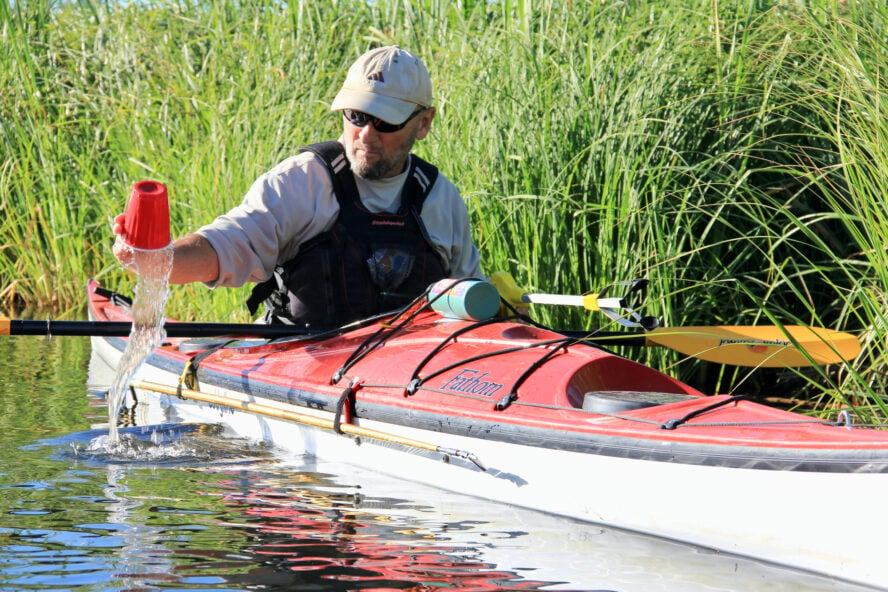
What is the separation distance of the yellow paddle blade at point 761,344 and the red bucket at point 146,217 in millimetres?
1756

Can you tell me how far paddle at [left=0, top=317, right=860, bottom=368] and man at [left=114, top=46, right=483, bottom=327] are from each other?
0.20 metres

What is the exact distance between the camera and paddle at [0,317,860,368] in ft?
13.8

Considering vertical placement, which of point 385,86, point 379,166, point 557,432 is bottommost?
point 557,432

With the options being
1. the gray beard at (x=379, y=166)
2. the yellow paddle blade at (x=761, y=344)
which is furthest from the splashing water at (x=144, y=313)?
the yellow paddle blade at (x=761, y=344)

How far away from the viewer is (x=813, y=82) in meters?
5.00

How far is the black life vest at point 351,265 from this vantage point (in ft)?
15.0

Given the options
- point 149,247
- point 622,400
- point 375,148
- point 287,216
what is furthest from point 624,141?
point 149,247

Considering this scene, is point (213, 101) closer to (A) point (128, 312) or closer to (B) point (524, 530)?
(A) point (128, 312)

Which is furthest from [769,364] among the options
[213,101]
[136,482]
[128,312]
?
[213,101]

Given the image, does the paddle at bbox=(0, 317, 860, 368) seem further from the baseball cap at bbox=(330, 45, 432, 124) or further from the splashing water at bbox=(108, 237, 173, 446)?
the baseball cap at bbox=(330, 45, 432, 124)

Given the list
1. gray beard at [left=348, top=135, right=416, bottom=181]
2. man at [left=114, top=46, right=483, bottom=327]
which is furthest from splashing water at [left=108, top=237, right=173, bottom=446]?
gray beard at [left=348, top=135, right=416, bottom=181]

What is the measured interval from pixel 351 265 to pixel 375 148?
0.47m

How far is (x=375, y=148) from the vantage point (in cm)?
458

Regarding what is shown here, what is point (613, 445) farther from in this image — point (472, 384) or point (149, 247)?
point (149, 247)
